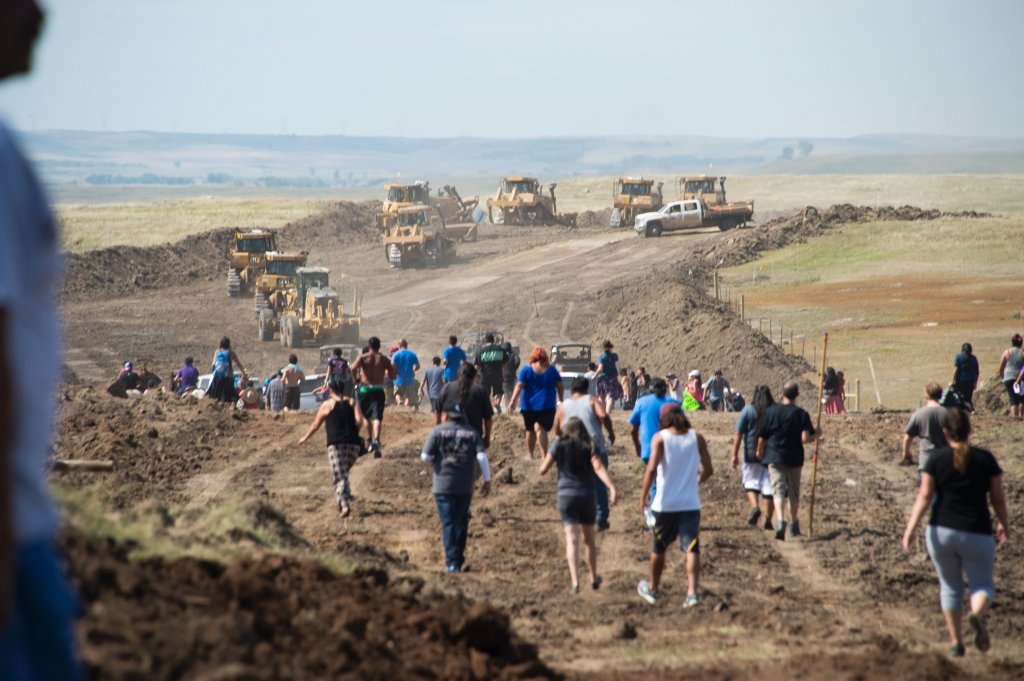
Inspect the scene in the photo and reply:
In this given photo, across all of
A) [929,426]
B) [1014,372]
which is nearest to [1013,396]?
[1014,372]

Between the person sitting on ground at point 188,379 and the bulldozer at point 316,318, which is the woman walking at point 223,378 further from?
the bulldozer at point 316,318

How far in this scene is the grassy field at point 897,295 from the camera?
28.1m

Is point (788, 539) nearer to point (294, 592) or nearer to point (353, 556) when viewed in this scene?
point (353, 556)

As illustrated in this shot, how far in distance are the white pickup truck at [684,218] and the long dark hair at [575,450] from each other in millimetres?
40063

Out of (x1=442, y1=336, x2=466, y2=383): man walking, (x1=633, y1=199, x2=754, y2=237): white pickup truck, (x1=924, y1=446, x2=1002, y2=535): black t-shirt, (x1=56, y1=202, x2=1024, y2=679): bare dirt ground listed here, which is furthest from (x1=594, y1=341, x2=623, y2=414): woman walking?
(x1=633, y1=199, x2=754, y2=237): white pickup truck

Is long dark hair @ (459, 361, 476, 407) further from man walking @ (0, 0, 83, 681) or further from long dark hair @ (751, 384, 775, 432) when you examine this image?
man walking @ (0, 0, 83, 681)

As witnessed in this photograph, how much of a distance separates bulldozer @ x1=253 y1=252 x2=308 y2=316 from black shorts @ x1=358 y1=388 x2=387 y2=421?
63.0ft

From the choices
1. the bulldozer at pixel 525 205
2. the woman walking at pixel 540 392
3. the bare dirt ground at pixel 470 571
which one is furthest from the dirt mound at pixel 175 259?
the woman walking at pixel 540 392

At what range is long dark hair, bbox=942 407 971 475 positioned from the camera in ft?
23.0

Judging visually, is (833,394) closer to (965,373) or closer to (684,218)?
(965,373)

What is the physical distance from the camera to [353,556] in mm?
8984

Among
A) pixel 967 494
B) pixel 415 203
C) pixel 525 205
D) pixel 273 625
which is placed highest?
pixel 415 203

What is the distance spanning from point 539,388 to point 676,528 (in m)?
4.56

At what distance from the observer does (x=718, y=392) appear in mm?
23281
